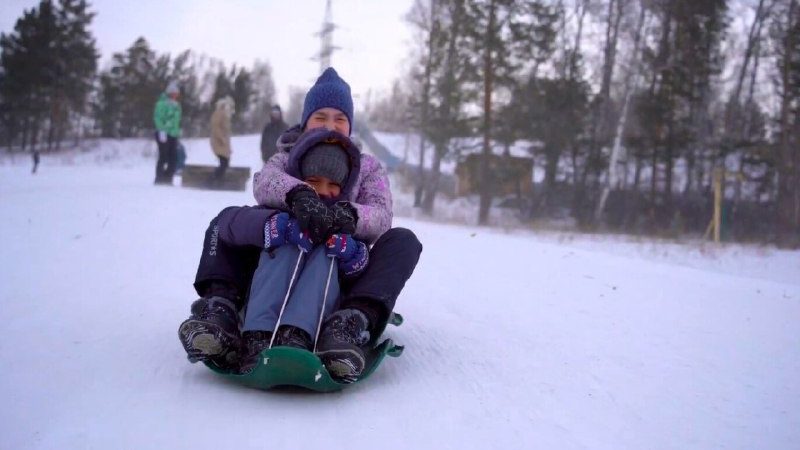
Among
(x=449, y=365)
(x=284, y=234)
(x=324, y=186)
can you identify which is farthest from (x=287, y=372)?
(x=324, y=186)

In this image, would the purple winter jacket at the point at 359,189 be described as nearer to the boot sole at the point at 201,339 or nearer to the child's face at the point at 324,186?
A: the child's face at the point at 324,186

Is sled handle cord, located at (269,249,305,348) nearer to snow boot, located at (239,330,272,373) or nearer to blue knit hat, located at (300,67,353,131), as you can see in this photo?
snow boot, located at (239,330,272,373)

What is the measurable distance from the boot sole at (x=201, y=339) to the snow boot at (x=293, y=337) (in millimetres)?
179

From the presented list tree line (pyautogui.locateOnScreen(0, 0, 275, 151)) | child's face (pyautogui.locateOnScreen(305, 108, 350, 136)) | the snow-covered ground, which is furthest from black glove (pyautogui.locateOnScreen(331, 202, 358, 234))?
tree line (pyautogui.locateOnScreen(0, 0, 275, 151))

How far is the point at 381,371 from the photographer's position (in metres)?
2.29

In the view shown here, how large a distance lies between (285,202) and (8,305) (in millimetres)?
1539

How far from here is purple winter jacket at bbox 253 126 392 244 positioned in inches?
92.8

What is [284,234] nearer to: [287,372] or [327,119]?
[287,372]

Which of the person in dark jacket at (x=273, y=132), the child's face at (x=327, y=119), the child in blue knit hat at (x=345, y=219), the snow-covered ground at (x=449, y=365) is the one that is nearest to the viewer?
the snow-covered ground at (x=449, y=365)

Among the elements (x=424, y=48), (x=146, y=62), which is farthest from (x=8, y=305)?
(x=146, y=62)

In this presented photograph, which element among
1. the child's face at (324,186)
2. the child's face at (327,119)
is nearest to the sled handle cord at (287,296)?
the child's face at (324,186)

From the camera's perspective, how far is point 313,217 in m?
2.10

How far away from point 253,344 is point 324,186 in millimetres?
814

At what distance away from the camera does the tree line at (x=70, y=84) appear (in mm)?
30141
